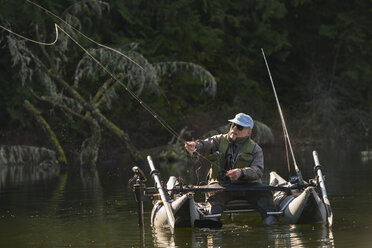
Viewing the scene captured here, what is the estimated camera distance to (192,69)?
108 feet

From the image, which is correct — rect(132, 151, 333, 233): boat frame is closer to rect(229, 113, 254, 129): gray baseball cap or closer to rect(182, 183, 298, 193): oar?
rect(182, 183, 298, 193): oar

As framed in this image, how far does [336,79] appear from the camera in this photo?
126ft

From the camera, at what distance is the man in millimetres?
11820

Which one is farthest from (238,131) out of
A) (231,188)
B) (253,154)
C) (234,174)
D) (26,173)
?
(26,173)

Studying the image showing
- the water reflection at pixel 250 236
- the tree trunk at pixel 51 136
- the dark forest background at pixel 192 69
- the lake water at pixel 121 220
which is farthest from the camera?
the dark forest background at pixel 192 69

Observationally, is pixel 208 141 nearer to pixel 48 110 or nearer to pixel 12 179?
pixel 12 179

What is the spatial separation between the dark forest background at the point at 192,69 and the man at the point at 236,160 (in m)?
13.9

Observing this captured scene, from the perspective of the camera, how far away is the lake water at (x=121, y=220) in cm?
1101

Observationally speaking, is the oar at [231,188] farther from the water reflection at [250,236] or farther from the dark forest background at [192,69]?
the dark forest background at [192,69]

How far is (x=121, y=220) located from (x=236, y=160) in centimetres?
228

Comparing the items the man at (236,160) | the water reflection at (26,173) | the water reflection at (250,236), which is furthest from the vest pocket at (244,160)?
the water reflection at (26,173)

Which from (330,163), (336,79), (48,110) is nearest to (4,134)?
(48,110)

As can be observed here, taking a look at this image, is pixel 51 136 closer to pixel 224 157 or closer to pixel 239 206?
pixel 224 157

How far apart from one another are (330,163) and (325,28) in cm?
1418
